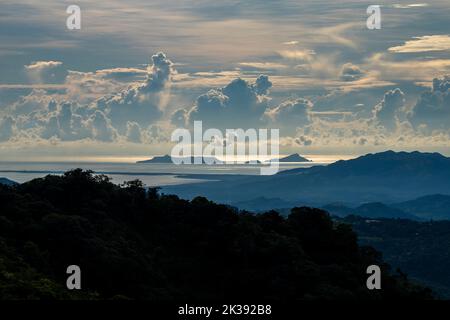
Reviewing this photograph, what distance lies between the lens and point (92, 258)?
7525 cm

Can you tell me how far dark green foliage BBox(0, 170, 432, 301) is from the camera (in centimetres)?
7269

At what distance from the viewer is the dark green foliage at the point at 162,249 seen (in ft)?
238

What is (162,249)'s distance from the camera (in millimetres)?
90562

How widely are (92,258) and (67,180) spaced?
26992 mm

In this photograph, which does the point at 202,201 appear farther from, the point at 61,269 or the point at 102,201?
the point at 61,269

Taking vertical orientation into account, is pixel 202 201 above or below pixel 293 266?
above
